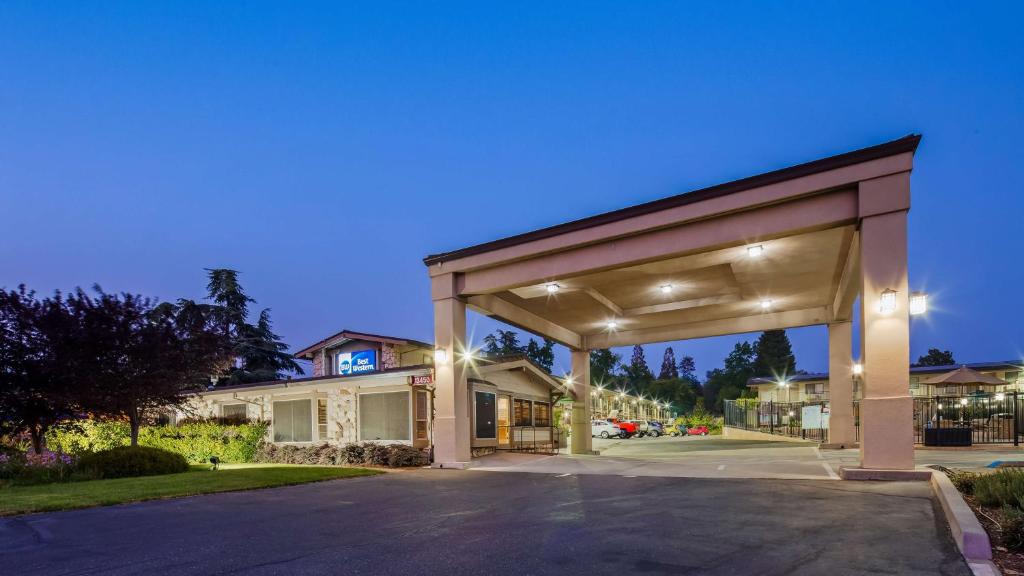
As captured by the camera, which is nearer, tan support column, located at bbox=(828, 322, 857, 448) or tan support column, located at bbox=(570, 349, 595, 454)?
tan support column, located at bbox=(828, 322, 857, 448)

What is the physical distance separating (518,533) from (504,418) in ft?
49.0

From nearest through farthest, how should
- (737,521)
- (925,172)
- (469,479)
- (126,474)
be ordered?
(737,521)
(469,479)
(126,474)
(925,172)

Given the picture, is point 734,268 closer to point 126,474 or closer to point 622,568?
point 622,568

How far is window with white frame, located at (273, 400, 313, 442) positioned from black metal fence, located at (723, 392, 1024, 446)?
62.3 ft

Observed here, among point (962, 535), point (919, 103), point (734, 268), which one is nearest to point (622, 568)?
point (962, 535)

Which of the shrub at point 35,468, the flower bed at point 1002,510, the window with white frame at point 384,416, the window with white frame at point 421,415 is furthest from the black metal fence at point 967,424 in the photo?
the shrub at point 35,468

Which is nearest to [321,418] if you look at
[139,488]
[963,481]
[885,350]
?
[139,488]

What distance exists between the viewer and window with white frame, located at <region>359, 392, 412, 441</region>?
63.4ft

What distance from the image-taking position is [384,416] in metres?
19.7

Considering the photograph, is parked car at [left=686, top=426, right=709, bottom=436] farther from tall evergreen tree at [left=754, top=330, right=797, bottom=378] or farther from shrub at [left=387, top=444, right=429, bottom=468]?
tall evergreen tree at [left=754, top=330, right=797, bottom=378]

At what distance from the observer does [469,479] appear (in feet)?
41.7

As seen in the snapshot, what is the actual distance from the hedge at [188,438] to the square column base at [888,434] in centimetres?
1957

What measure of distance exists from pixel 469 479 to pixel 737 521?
6.94 m

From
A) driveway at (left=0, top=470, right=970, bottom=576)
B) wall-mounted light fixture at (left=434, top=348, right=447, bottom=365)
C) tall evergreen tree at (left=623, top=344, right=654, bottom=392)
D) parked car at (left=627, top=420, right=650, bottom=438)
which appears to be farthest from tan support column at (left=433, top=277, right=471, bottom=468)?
tall evergreen tree at (left=623, top=344, right=654, bottom=392)
